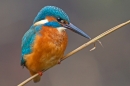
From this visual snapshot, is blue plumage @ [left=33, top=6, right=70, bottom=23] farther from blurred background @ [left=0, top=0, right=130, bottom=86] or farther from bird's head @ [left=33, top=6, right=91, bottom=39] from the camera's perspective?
blurred background @ [left=0, top=0, right=130, bottom=86]

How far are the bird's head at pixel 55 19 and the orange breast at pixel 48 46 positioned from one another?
0.17ft

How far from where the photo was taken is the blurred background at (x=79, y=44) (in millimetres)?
Result: 6016

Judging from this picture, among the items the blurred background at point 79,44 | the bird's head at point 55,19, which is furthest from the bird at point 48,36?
the blurred background at point 79,44

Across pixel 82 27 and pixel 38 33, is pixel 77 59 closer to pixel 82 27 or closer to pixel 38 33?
pixel 82 27

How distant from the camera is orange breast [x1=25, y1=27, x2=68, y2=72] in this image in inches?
126

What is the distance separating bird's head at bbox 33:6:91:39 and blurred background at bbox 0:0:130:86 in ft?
8.75

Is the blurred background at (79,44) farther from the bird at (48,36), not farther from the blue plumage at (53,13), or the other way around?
the blue plumage at (53,13)

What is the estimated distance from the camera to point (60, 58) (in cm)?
331

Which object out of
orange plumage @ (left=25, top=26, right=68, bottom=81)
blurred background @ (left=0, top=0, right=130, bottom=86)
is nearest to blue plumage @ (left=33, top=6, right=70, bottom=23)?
orange plumage @ (left=25, top=26, right=68, bottom=81)

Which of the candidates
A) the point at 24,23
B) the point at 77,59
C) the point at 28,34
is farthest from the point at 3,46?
the point at 28,34

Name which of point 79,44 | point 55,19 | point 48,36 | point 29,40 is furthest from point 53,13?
point 79,44

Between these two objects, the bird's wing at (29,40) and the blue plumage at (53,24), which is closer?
the blue plumage at (53,24)

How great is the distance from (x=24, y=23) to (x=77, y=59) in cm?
114

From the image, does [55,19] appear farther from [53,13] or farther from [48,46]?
[48,46]
